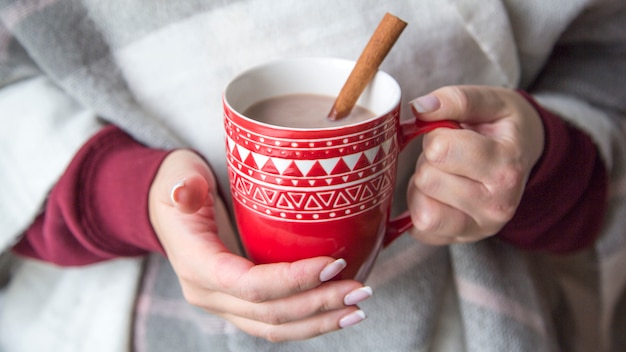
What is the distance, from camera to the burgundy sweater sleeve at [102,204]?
580 millimetres

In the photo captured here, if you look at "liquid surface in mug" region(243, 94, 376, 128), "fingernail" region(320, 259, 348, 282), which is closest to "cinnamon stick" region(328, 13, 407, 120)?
"liquid surface in mug" region(243, 94, 376, 128)

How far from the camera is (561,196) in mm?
606

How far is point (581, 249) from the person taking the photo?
26.7 inches

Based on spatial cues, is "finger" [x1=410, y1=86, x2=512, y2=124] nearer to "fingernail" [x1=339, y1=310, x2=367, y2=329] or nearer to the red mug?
the red mug

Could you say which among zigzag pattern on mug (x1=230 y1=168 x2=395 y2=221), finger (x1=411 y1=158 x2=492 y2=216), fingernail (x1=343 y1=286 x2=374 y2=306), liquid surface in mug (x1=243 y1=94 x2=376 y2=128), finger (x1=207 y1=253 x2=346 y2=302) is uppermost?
liquid surface in mug (x1=243 y1=94 x2=376 y2=128)

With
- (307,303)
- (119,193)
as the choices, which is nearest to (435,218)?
(307,303)

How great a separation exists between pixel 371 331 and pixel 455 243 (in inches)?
5.2

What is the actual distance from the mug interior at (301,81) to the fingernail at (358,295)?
0.15 m

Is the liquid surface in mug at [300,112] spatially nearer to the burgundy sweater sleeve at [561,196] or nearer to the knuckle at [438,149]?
the knuckle at [438,149]

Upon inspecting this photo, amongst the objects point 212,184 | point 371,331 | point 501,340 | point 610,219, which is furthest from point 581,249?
point 212,184

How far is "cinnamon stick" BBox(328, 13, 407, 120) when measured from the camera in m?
0.45

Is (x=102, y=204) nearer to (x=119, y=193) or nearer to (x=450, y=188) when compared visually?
(x=119, y=193)

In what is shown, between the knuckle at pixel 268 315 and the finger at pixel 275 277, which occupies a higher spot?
the finger at pixel 275 277

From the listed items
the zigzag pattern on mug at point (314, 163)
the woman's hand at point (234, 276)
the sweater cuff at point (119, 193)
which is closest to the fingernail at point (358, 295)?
the woman's hand at point (234, 276)
